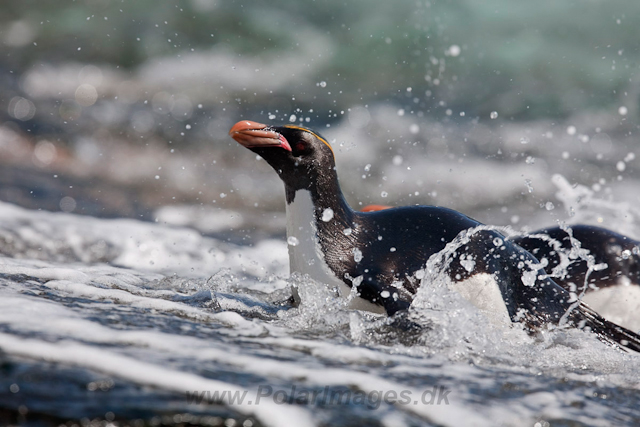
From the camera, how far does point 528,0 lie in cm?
1453

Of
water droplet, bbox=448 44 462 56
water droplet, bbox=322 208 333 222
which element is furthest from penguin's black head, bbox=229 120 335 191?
water droplet, bbox=448 44 462 56

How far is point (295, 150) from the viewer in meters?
3.12

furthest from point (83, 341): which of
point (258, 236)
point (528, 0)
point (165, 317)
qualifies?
point (528, 0)

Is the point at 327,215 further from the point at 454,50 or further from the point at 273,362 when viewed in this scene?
the point at 454,50

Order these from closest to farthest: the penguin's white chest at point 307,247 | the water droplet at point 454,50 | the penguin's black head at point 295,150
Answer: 1. the penguin's white chest at point 307,247
2. the penguin's black head at point 295,150
3. the water droplet at point 454,50

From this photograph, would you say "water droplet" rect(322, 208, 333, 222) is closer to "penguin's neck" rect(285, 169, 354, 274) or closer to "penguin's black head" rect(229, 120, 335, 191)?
"penguin's neck" rect(285, 169, 354, 274)

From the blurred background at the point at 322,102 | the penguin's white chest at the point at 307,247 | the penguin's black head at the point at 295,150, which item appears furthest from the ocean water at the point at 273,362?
the blurred background at the point at 322,102

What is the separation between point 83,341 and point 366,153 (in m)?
8.58

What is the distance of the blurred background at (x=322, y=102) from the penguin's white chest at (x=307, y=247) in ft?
12.3

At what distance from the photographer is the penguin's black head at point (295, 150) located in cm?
307

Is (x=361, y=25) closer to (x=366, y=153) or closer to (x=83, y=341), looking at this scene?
(x=366, y=153)

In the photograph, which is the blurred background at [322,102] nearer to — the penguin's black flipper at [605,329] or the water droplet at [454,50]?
the water droplet at [454,50]

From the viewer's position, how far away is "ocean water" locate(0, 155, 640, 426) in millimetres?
1567

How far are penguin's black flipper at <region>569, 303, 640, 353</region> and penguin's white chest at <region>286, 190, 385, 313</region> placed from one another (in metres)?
0.96
